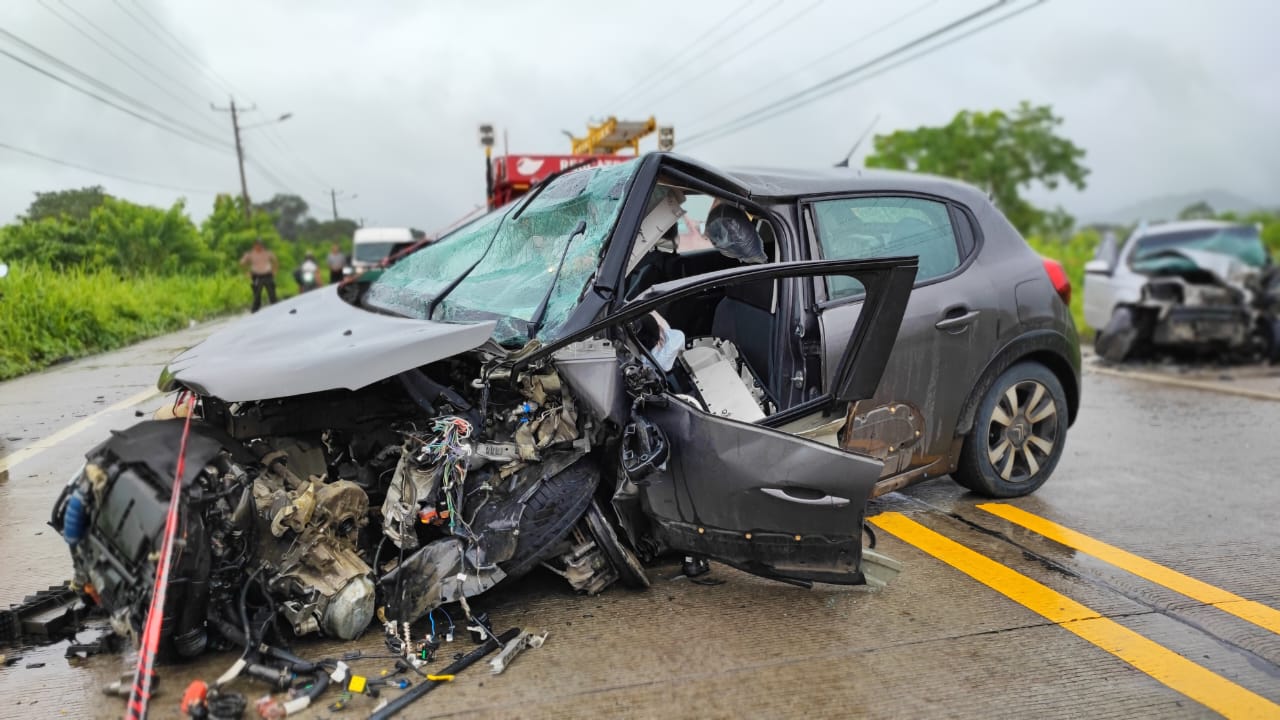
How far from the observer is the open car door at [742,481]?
2854 millimetres

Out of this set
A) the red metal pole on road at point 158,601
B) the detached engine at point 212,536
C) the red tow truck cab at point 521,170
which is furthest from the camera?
the red tow truck cab at point 521,170

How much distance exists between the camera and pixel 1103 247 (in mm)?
10430

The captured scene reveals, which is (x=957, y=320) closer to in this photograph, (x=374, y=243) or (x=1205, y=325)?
(x=1205, y=325)

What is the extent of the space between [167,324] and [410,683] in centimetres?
1057

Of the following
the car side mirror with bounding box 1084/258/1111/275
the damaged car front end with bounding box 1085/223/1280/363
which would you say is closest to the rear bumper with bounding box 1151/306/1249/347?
the damaged car front end with bounding box 1085/223/1280/363

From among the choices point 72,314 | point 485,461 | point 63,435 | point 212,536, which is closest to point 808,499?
point 485,461

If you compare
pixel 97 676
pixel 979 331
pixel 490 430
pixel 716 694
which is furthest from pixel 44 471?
pixel 979 331

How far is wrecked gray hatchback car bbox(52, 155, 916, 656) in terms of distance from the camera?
263 cm

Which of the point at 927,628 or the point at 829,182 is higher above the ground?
the point at 829,182

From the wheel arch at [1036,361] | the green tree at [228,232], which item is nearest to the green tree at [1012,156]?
the green tree at [228,232]

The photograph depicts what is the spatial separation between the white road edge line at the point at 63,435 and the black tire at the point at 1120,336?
31.9ft

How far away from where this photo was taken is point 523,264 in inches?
139

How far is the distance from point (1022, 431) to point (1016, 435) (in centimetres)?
4

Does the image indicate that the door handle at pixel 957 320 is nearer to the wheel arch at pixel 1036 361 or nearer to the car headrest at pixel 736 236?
the wheel arch at pixel 1036 361
